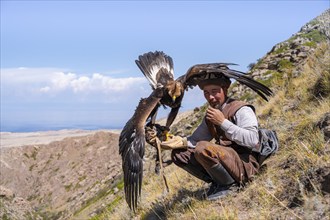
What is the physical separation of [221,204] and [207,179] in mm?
668

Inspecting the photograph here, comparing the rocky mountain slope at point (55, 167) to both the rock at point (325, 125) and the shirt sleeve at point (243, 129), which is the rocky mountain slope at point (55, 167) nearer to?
the rock at point (325, 125)

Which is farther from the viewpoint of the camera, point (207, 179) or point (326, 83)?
point (326, 83)

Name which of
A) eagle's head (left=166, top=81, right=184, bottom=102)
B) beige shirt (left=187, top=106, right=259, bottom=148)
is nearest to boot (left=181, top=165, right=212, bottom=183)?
beige shirt (left=187, top=106, right=259, bottom=148)

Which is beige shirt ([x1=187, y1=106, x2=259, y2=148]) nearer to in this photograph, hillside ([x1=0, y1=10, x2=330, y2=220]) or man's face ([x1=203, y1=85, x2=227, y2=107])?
man's face ([x1=203, y1=85, x2=227, y2=107])

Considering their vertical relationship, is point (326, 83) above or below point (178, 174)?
above

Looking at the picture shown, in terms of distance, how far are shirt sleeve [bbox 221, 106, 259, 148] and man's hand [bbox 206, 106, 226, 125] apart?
6 cm

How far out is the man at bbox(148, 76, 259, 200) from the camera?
5.43 meters

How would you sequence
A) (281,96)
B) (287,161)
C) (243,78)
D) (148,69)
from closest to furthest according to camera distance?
(243,78) < (287,161) < (148,69) < (281,96)

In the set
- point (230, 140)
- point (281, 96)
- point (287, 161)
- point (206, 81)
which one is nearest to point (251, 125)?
point (230, 140)

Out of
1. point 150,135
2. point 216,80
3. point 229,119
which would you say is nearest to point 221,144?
point 229,119

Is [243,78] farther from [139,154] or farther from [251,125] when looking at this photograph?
[139,154]

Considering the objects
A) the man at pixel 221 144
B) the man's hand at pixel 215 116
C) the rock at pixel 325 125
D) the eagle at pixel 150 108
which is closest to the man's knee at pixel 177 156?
the man at pixel 221 144

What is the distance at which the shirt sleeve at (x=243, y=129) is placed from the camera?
533 centimetres

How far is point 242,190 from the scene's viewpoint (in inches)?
231
